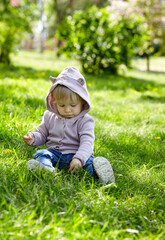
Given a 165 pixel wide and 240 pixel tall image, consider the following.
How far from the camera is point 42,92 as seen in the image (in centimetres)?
457

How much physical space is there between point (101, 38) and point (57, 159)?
6.36m

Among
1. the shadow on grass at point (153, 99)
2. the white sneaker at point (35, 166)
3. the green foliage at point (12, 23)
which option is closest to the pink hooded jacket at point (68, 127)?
the white sneaker at point (35, 166)

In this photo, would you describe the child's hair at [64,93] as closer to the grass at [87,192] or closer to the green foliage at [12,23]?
the grass at [87,192]

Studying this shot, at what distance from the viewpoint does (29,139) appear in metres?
2.24

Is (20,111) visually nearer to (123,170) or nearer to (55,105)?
(55,105)

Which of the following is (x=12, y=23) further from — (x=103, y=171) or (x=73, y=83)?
(x=103, y=171)

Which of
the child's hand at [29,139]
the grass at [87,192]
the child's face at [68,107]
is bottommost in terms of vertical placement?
the grass at [87,192]

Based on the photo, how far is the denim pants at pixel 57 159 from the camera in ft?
6.89

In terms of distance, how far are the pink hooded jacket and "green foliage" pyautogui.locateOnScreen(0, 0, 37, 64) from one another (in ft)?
21.8

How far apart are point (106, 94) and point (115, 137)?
2.53m

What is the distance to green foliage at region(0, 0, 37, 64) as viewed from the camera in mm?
8312

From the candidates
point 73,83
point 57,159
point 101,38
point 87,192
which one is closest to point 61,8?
point 101,38

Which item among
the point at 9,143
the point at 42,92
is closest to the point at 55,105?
the point at 9,143

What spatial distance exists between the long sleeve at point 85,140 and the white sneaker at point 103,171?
0.31 ft
